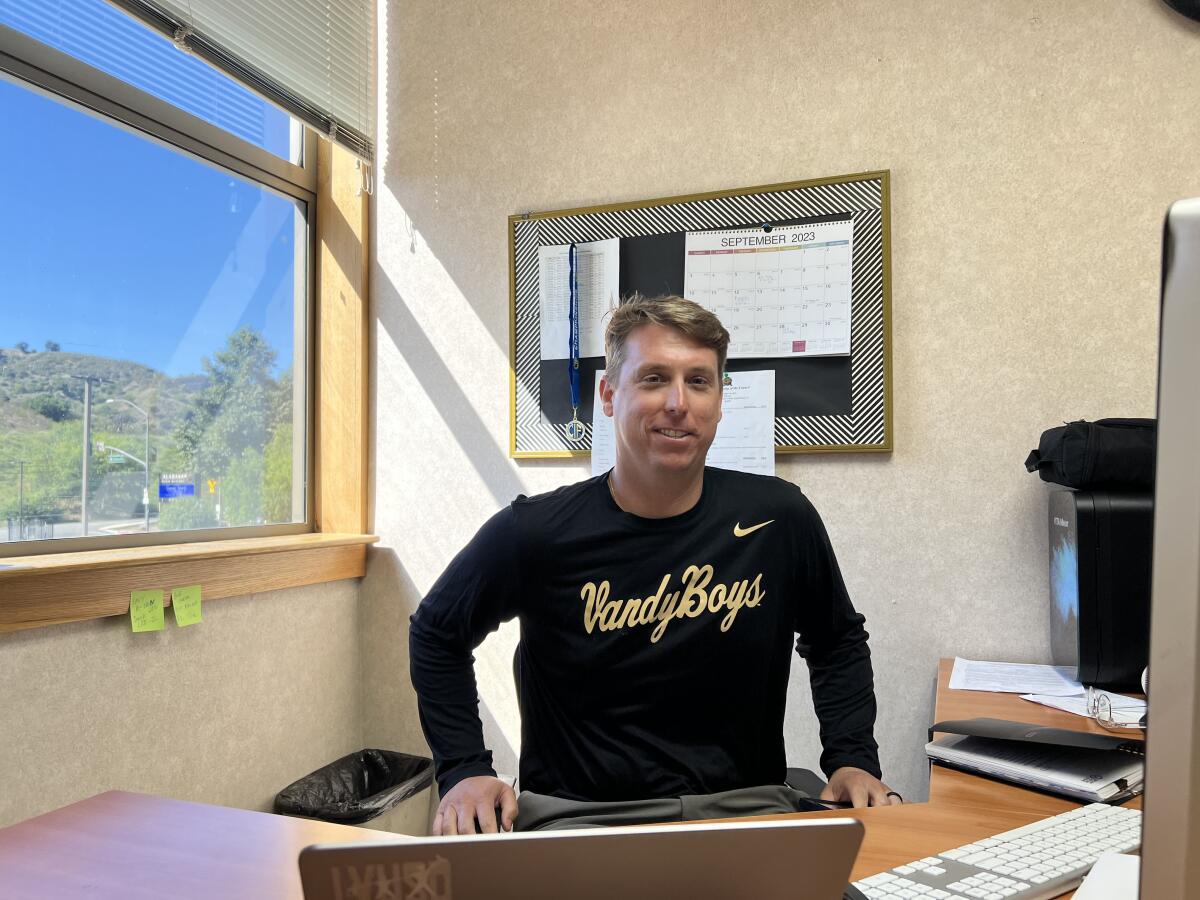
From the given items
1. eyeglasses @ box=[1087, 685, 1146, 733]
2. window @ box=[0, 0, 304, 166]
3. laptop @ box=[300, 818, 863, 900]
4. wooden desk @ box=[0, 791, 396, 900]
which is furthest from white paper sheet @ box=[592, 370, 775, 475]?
laptop @ box=[300, 818, 863, 900]

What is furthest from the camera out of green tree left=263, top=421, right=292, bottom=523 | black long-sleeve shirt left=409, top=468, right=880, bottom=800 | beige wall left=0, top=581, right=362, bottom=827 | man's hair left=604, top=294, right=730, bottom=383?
green tree left=263, top=421, right=292, bottom=523

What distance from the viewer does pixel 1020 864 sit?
86 cm

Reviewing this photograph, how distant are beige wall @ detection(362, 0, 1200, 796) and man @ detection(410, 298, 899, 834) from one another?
80 cm

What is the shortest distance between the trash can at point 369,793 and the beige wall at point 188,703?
0.21 feet

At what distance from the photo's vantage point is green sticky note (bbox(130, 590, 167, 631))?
205cm

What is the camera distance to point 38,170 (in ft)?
6.84

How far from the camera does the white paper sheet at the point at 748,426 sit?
7.81 feet

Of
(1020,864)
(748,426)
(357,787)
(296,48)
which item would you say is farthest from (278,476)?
(1020,864)

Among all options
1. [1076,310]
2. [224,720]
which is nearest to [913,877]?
[1076,310]

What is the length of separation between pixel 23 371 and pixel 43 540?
0.40m

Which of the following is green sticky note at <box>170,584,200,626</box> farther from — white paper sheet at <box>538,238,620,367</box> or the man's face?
the man's face

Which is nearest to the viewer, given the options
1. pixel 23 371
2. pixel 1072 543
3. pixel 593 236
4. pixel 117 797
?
pixel 117 797

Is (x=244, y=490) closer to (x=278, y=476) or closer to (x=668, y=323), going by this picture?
(x=278, y=476)

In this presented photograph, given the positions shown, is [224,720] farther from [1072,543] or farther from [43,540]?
[1072,543]
